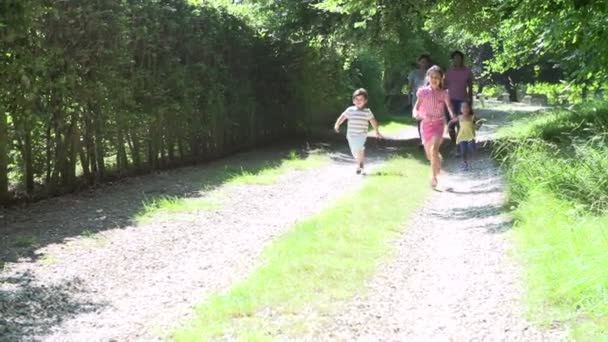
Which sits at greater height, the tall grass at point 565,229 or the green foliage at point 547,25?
the green foliage at point 547,25

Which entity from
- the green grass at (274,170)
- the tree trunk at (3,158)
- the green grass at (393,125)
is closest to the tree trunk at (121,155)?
the green grass at (274,170)

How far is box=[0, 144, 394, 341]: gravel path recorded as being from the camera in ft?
16.5

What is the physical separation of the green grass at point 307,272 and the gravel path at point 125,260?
0.28m

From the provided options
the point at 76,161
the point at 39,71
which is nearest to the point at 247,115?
the point at 76,161

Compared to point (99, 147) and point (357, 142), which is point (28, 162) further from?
point (357, 142)

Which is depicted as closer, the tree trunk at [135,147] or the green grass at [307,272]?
the green grass at [307,272]

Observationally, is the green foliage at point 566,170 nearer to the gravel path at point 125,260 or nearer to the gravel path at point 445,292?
the gravel path at point 445,292

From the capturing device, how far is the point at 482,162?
43.3 ft

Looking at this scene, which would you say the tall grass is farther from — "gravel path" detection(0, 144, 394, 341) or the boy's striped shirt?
the boy's striped shirt

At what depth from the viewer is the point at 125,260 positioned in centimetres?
665

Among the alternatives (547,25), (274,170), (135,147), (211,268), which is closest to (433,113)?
(547,25)

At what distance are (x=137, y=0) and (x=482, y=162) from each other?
6.72m

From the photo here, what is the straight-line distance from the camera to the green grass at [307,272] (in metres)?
4.65

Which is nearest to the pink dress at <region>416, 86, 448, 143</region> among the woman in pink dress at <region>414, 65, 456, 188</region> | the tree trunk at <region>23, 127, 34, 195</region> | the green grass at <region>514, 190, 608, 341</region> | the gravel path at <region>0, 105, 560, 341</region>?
the woman in pink dress at <region>414, 65, 456, 188</region>
